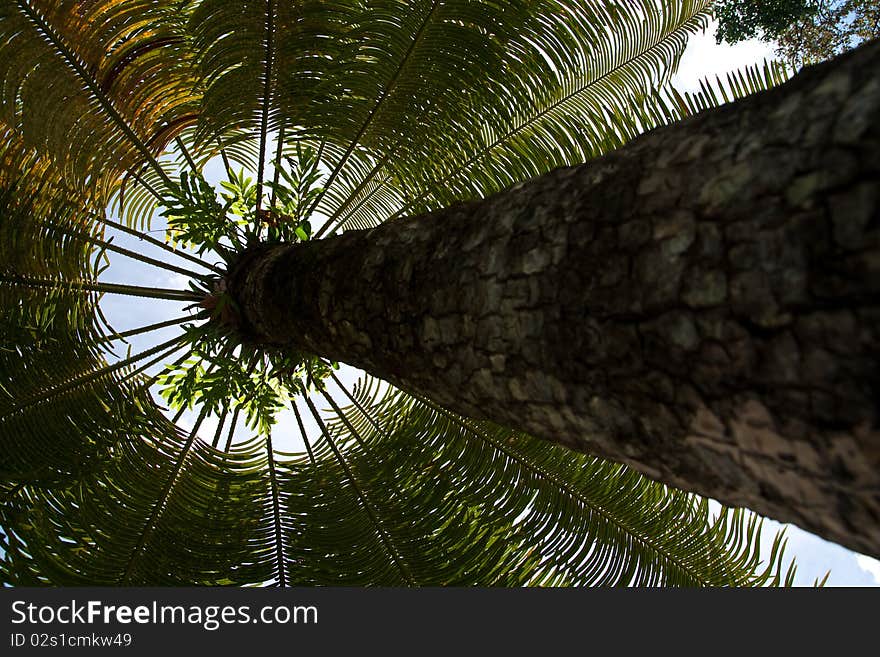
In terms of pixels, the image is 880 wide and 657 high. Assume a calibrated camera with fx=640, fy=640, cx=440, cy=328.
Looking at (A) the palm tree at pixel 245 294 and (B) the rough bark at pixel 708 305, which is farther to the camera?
(A) the palm tree at pixel 245 294

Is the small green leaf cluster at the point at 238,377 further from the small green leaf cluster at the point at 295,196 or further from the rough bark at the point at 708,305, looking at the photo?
the rough bark at the point at 708,305

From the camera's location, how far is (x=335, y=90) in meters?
4.24

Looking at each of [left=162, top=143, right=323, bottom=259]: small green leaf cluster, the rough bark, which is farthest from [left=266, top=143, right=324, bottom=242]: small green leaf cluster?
the rough bark

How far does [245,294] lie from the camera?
378 cm

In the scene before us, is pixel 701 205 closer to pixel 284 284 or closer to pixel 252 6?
pixel 284 284

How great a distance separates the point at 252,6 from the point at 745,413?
383cm

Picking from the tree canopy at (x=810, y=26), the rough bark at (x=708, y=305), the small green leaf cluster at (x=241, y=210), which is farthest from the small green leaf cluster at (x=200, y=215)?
the tree canopy at (x=810, y=26)

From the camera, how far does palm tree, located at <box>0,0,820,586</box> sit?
12.6 feet

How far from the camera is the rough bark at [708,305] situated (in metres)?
0.93

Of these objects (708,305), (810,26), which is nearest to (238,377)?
(708,305)

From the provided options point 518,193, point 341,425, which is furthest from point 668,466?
point 341,425

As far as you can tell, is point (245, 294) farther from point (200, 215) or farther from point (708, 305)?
point (708, 305)

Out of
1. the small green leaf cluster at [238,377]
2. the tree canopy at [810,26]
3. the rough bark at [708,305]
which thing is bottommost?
the rough bark at [708,305]

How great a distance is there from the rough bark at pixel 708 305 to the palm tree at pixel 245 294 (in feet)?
8.02
